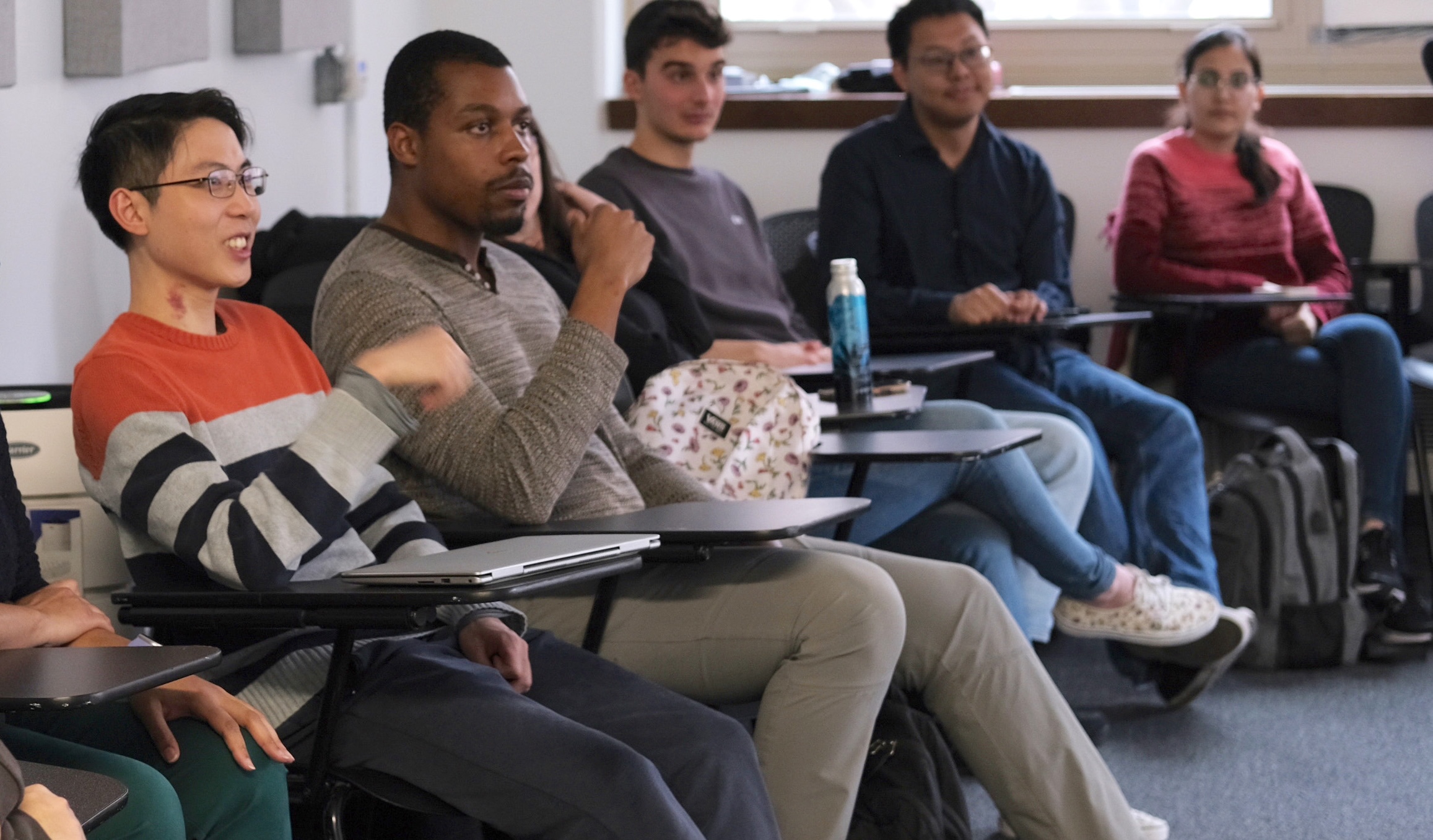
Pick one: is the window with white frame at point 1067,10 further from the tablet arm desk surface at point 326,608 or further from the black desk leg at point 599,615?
the tablet arm desk surface at point 326,608

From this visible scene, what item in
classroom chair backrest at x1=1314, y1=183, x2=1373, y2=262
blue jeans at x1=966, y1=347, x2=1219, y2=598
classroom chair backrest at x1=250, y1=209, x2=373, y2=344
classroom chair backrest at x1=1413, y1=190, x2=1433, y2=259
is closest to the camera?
classroom chair backrest at x1=250, y1=209, x2=373, y2=344

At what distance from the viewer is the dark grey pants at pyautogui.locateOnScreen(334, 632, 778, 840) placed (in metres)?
1.44

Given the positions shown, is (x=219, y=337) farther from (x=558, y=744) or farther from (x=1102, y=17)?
(x=1102, y=17)

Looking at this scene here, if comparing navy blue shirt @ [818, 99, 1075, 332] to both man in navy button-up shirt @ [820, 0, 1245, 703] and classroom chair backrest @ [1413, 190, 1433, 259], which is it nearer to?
man in navy button-up shirt @ [820, 0, 1245, 703]

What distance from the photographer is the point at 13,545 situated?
1469 millimetres

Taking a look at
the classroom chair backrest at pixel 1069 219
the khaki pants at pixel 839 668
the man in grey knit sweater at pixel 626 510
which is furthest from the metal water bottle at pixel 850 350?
the classroom chair backrest at pixel 1069 219

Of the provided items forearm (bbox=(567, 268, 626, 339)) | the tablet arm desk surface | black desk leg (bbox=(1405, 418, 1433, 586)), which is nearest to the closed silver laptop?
the tablet arm desk surface

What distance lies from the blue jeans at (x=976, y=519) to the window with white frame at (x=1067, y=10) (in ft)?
7.76

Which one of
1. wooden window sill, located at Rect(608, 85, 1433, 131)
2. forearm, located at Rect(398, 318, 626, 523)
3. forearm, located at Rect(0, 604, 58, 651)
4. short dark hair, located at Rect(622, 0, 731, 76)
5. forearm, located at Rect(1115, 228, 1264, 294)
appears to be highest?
short dark hair, located at Rect(622, 0, 731, 76)

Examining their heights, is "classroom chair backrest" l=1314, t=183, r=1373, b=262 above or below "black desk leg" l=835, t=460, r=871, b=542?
above

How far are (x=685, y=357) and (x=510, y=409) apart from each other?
31.2 inches

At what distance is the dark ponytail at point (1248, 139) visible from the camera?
378 centimetres

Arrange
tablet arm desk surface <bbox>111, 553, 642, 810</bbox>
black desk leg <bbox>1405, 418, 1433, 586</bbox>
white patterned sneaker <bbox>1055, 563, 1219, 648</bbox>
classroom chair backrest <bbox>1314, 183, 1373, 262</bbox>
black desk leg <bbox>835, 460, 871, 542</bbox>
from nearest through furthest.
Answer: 1. tablet arm desk surface <bbox>111, 553, 642, 810</bbox>
2. black desk leg <bbox>835, 460, 871, 542</bbox>
3. white patterned sneaker <bbox>1055, 563, 1219, 648</bbox>
4. black desk leg <bbox>1405, 418, 1433, 586</bbox>
5. classroom chair backrest <bbox>1314, 183, 1373, 262</bbox>

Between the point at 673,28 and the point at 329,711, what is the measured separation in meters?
2.06
